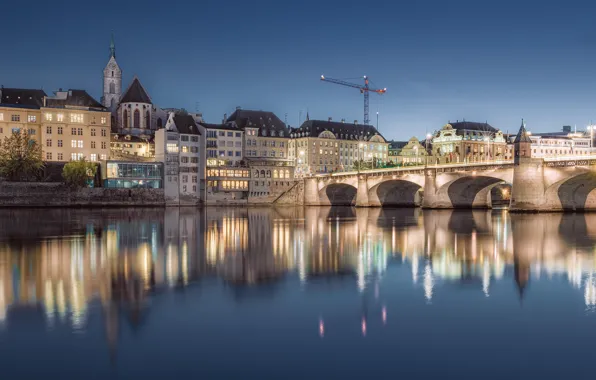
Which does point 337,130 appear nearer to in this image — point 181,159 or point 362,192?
point 362,192

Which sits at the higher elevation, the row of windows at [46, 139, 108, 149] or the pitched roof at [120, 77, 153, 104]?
the pitched roof at [120, 77, 153, 104]

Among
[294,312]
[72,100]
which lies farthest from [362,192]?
[294,312]

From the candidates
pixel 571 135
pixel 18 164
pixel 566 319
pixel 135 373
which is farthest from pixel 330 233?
pixel 571 135

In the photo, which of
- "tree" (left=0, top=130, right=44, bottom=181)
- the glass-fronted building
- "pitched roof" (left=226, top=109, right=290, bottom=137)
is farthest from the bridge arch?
"tree" (left=0, top=130, right=44, bottom=181)

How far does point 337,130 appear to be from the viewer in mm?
134375

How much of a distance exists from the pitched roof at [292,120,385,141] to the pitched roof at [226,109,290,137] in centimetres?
1415

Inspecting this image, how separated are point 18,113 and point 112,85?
79.8 ft

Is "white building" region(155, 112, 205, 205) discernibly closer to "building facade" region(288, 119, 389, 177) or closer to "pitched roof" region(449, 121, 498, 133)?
"building facade" region(288, 119, 389, 177)

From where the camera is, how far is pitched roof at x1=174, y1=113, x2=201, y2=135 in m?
92.5

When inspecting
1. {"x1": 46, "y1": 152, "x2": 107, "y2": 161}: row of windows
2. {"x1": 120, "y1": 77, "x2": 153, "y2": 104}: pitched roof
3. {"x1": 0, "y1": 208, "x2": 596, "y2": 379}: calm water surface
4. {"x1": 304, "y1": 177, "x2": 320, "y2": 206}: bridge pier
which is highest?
{"x1": 120, "y1": 77, "x2": 153, "y2": 104}: pitched roof

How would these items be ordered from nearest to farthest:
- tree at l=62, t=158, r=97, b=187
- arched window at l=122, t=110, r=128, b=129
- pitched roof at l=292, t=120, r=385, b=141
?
1. tree at l=62, t=158, r=97, b=187
2. arched window at l=122, t=110, r=128, b=129
3. pitched roof at l=292, t=120, r=385, b=141

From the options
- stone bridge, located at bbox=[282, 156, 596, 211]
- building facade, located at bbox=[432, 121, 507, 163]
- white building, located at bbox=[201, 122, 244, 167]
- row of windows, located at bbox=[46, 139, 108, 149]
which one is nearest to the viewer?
stone bridge, located at bbox=[282, 156, 596, 211]

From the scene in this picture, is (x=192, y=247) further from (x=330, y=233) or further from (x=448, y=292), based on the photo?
(x=448, y=292)

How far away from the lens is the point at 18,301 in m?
16.4
